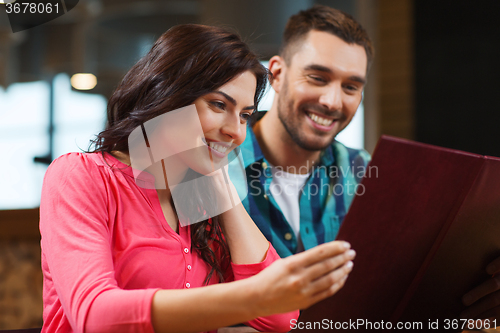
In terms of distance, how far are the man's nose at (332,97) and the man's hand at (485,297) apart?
77 cm

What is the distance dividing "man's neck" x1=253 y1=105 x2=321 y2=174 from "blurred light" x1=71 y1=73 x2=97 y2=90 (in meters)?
2.51

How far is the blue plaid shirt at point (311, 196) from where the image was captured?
1271 mm

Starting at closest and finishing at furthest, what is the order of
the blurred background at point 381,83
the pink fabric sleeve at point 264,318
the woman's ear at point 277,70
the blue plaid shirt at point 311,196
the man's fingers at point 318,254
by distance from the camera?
1. the man's fingers at point 318,254
2. the pink fabric sleeve at point 264,318
3. the blue plaid shirt at point 311,196
4. the woman's ear at point 277,70
5. the blurred background at point 381,83

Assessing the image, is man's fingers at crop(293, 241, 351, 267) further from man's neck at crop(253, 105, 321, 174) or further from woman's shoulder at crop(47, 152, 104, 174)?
man's neck at crop(253, 105, 321, 174)

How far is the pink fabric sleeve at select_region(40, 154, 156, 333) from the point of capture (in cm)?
58

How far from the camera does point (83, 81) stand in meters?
3.66

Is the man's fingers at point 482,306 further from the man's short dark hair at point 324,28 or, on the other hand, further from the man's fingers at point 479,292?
the man's short dark hair at point 324,28

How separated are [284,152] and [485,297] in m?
0.82

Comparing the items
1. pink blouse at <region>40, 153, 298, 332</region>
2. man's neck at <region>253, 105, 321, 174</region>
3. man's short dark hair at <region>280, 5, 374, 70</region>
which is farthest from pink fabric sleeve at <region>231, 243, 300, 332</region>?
man's short dark hair at <region>280, 5, 374, 70</region>

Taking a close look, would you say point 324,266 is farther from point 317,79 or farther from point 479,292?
point 317,79

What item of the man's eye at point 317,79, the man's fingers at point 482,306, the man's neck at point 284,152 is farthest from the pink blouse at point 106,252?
the man's eye at point 317,79

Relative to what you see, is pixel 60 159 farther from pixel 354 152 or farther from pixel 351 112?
pixel 354 152

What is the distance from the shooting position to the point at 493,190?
636 mm

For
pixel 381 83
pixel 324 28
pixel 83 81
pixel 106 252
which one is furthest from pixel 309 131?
pixel 83 81
